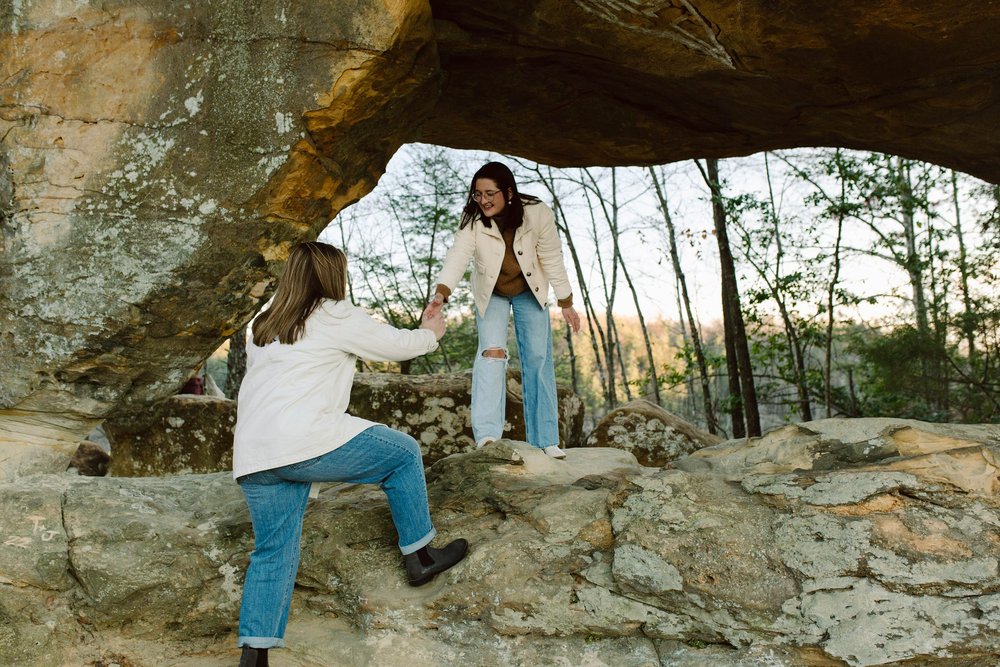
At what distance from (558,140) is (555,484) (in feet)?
10.5

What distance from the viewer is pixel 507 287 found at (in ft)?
15.6

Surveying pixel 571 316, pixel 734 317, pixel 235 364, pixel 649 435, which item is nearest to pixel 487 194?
pixel 571 316

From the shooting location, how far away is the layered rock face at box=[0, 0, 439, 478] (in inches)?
170

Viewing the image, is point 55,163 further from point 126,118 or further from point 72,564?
point 72,564

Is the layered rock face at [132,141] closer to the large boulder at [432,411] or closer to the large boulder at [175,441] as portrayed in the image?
the large boulder at [432,411]

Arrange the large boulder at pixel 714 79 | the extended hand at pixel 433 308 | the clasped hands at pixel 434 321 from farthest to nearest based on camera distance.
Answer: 1. the large boulder at pixel 714 79
2. the extended hand at pixel 433 308
3. the clasped hands at pixel 434 321

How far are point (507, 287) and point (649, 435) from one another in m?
3.73

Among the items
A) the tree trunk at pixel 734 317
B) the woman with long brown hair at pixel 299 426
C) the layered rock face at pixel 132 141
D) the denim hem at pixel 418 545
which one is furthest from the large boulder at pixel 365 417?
the woman with long brown hair at pixel 299 426

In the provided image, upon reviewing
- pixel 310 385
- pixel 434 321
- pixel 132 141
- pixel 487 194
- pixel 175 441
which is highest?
pixel 132 141

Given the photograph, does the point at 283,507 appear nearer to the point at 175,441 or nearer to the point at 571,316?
the point at 571,316

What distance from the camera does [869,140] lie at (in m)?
5.77

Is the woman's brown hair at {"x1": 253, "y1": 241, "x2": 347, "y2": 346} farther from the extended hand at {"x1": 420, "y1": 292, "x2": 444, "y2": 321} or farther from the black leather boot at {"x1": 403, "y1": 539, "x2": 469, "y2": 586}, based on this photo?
the black leather boot at {"x1": 403, "y1": 539, "x2": 469, "y2": 586}

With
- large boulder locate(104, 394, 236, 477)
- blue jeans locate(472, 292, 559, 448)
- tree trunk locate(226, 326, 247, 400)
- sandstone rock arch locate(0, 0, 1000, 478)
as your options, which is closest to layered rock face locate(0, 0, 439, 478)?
sandstone rock arch locate(0, 0, 1000, 478)

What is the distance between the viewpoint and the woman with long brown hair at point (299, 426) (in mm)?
3211
